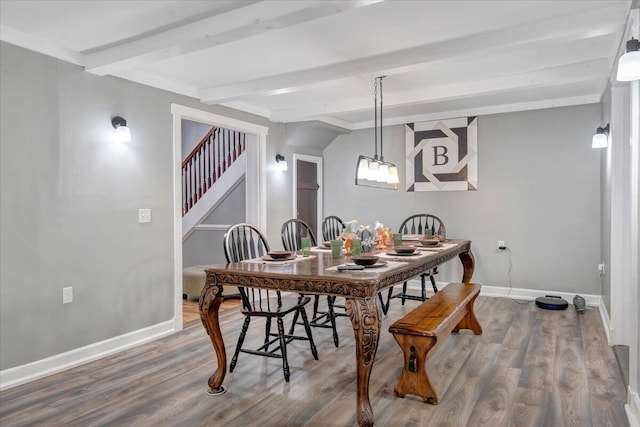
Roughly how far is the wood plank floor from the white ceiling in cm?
217

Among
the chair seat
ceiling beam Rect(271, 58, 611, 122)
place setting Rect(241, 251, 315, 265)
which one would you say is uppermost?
ceiling beam Rect(271, 58, 611, 122)

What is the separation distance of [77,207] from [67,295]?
65cm

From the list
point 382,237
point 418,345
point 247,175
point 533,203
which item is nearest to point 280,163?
point 247,175

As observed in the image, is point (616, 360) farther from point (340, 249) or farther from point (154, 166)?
point (154, 166)

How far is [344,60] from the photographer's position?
355 cm

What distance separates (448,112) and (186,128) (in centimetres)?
437

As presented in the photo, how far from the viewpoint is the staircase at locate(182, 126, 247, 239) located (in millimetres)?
6414

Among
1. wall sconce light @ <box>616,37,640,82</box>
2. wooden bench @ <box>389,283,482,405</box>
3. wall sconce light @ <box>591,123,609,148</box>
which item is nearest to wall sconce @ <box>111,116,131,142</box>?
wooden bench @ <box>389,283,482,405</box>

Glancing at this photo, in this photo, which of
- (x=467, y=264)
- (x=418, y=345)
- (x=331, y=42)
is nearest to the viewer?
(x=418, y=345)

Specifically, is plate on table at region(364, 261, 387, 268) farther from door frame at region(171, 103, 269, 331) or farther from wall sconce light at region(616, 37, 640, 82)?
door frame at region(171, 103, 269, 331)

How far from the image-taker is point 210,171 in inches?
268

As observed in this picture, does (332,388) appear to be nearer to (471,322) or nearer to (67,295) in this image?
(471,322)

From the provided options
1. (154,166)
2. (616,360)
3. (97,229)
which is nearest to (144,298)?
(97,229)

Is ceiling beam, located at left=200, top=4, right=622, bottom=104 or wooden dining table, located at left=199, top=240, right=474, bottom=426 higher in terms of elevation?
ceiling beam, located at left=200, top=4, right=622, bottom=104
